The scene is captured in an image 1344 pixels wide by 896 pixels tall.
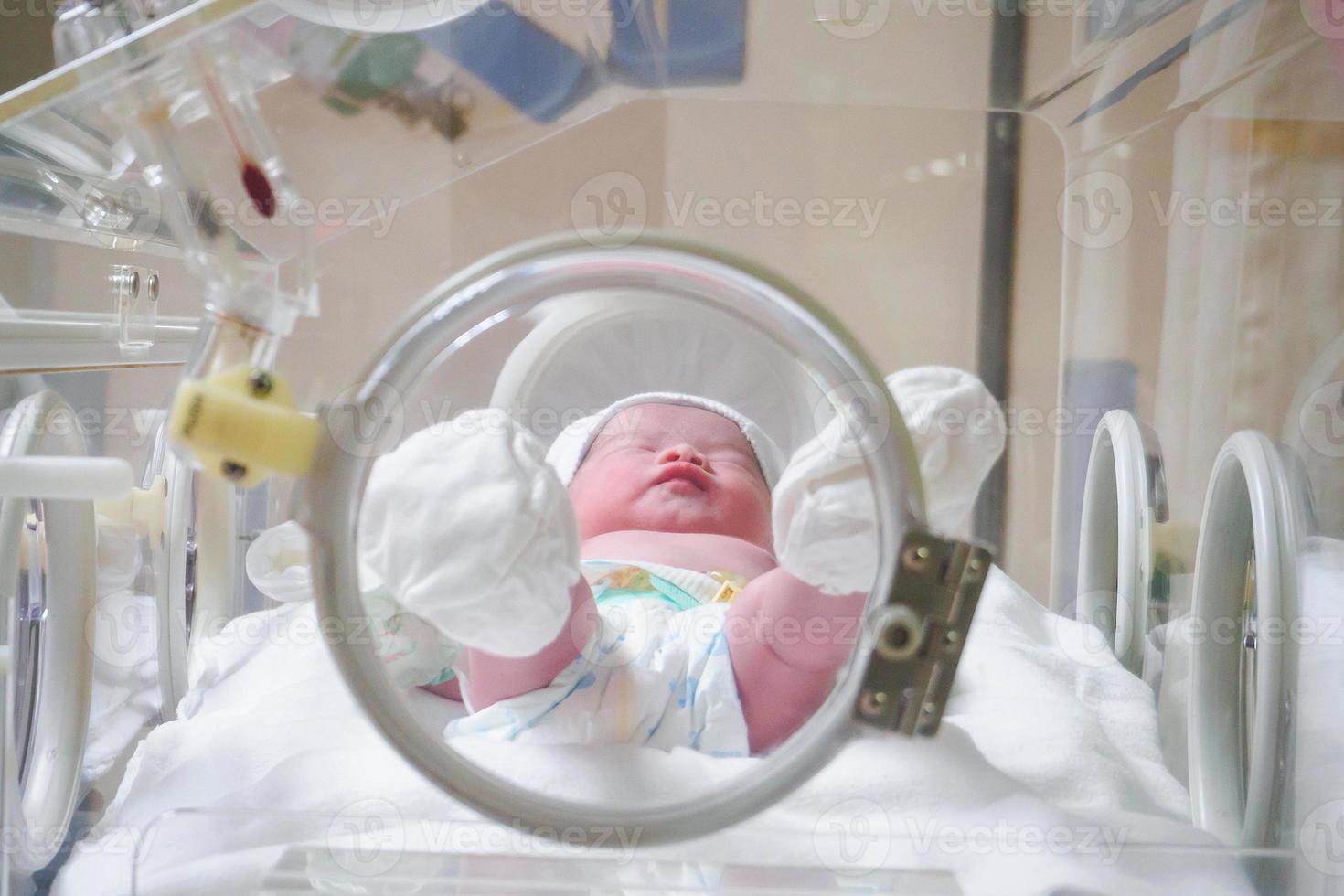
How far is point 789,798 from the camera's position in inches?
21.5

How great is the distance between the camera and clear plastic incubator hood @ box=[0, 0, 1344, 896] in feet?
1.52

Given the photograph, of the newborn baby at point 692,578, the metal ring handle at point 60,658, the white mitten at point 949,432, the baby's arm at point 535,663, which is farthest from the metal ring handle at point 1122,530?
the metal ring handle at point 60,658

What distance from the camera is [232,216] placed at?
57 cm

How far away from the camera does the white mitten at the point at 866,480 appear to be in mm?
490

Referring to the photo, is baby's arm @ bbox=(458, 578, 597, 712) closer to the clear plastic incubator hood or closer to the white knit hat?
the clear plastic incubator hood

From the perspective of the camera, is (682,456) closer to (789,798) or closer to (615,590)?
(615,590)

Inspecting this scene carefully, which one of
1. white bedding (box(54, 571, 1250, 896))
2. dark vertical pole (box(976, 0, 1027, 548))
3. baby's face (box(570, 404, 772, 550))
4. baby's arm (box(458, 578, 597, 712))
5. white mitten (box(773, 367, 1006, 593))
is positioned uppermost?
dark vertical pole (box(976, 0, 1027, 548))

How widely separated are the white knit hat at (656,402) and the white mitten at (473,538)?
595mm

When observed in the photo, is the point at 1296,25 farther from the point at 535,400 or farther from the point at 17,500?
the point at 17,500

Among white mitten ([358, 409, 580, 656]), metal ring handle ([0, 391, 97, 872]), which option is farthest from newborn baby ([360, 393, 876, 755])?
metal ring handle ([0, 391, 97, 872])

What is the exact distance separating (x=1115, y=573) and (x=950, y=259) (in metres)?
0.37

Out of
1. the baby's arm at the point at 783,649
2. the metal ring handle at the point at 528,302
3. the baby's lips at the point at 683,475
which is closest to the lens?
the metal ring handle at the point at 528,302

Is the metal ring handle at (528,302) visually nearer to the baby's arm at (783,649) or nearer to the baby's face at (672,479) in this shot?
the baby's arm at (783,649)

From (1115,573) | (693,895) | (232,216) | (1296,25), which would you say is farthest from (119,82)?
(1115,573)
